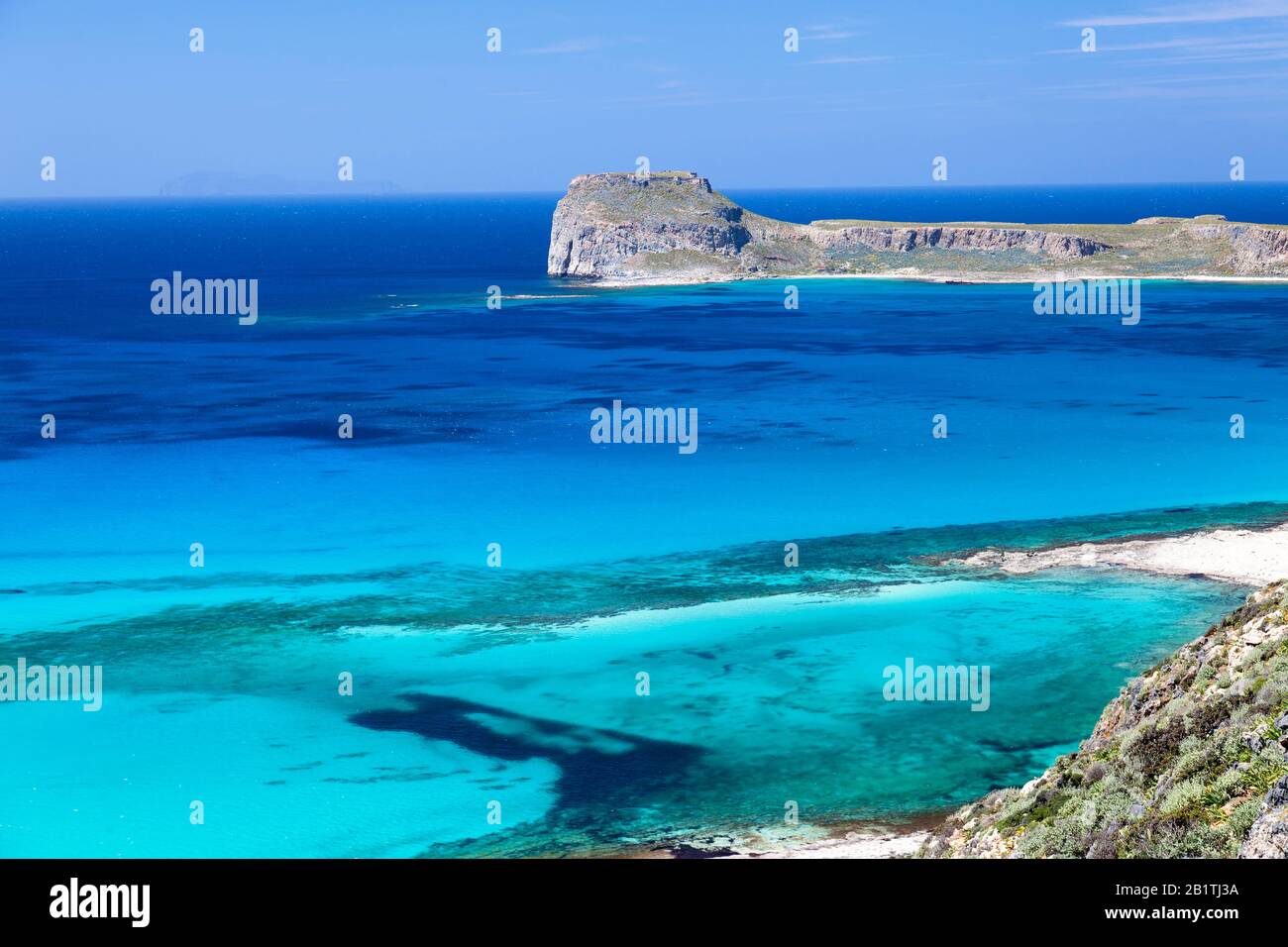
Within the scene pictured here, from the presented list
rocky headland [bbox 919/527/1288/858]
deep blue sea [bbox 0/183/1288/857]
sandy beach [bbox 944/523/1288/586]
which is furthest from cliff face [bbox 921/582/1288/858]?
sandy beach [bbox 944/523/1288/586]

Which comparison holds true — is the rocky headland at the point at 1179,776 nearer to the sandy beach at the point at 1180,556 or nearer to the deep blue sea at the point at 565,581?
the deep blue sea at the point at 565,581

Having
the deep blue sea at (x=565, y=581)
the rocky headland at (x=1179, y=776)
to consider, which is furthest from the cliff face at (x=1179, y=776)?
the deep blue sea at (x=565, y=581)

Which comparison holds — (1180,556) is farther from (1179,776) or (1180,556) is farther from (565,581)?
(1179,776)

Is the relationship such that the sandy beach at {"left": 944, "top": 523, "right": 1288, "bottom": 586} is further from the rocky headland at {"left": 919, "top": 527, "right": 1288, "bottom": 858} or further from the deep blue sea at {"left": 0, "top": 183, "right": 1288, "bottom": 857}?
the rocky headland at {"left": 919, "top": 527, "right": 1288, "bottom": 858}
